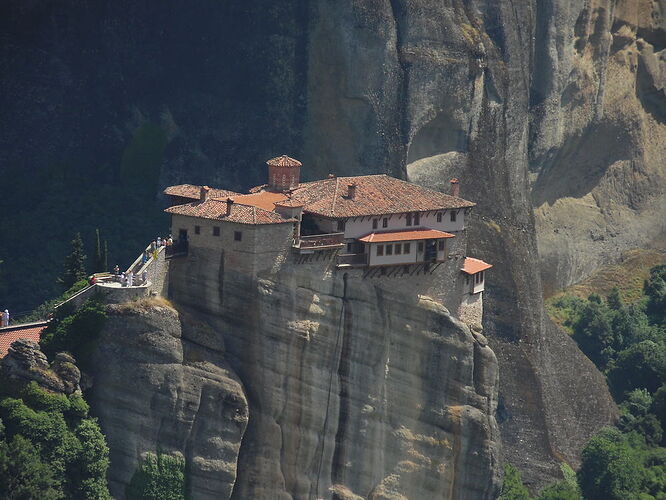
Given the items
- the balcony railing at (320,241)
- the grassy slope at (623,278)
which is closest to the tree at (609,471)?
the grassy slope at (623,278)

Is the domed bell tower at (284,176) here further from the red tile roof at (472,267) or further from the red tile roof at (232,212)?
the red tile roof at (472,267)

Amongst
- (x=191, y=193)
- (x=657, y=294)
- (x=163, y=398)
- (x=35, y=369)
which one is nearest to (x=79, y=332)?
(x=35, y=369)

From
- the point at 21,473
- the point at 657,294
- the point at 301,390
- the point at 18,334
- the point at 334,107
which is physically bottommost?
the point at 21,473

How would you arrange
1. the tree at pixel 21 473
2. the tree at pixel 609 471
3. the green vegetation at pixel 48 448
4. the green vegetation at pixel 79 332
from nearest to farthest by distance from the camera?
1. the tree at pixel 21 473
2. the green vegetation at pixel 48 448
3. the green vegetation at pixel 79 332
4. the tree at pixel 609 471

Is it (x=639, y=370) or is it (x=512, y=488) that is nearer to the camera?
(x=512, y=488)

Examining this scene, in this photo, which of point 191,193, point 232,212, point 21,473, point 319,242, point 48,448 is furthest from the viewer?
point 191,193

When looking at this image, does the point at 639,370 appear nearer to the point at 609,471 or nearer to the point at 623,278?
the point at 609,471

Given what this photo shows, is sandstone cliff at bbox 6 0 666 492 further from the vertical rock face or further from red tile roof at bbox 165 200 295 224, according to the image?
red tile roof at bbox 165 200 295 224

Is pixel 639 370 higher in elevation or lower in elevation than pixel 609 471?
higher
